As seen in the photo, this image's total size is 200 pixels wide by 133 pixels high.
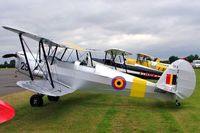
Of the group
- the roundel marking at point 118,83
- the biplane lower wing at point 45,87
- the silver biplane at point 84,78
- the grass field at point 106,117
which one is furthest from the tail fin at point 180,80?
the biplane lower wing at point 45,87

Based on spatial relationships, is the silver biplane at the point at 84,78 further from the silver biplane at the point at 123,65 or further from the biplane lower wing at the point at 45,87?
the silver biplane at the point at 123,65

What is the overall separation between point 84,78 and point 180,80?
3060mm

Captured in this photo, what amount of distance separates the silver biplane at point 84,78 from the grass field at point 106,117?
469 millimetres

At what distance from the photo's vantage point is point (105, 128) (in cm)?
622

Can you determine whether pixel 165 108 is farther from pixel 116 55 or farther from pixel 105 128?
pixel 116 55

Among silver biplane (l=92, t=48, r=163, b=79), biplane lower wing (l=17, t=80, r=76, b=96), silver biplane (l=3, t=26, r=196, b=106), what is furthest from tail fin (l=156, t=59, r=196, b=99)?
silver biplane (l=92, t=48, r=163, b=79)

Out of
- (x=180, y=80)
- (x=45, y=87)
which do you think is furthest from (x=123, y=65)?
(x=45, y=87)

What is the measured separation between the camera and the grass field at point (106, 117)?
6.26m

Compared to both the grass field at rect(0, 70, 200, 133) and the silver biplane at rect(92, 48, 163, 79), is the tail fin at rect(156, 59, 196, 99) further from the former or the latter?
the silver biplane at rect(92, 48, 163, 79)

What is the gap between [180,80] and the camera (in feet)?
27.2

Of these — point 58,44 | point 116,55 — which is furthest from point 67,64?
point 116,55

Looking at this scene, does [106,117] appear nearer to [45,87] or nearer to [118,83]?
[118,83]

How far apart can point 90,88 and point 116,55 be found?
10.0 metres

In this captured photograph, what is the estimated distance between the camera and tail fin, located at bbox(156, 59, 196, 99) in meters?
8.16
